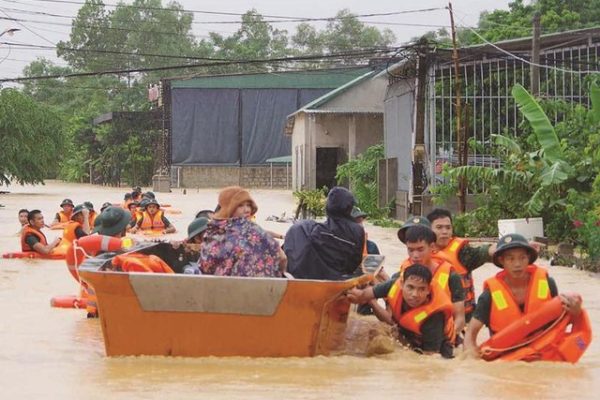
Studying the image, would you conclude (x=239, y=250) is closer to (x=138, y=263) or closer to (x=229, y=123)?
(x=138, y=263)

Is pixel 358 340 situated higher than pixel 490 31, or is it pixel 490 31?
pixel 490 31

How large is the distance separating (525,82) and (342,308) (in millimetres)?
19486

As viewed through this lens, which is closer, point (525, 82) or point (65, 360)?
point (65, 360)

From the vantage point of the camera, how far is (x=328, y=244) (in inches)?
352

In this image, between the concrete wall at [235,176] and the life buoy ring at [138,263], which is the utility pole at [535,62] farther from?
the concrete wall at [235,176]

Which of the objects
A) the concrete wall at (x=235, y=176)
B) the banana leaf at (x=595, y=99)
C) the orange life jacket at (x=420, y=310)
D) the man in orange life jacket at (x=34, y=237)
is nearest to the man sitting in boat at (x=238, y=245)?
the orange life jacket at (x=420, y=310)

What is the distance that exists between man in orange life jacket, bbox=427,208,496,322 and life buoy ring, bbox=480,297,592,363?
116 centimetres

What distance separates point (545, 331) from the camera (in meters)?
7.81

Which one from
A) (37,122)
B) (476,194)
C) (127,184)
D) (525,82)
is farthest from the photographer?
(127,184)

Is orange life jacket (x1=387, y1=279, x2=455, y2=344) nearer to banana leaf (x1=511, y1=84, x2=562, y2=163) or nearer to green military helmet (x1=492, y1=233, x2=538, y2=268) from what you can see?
green military helmet (x1=492, y1=233, x2=538, y2=268)

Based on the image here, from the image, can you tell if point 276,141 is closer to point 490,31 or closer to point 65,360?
point 490,31

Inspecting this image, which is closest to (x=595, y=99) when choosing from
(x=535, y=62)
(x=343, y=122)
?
(x=535, y=62)

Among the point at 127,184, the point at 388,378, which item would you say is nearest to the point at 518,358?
the point at 388,378

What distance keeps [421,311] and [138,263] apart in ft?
7.50
